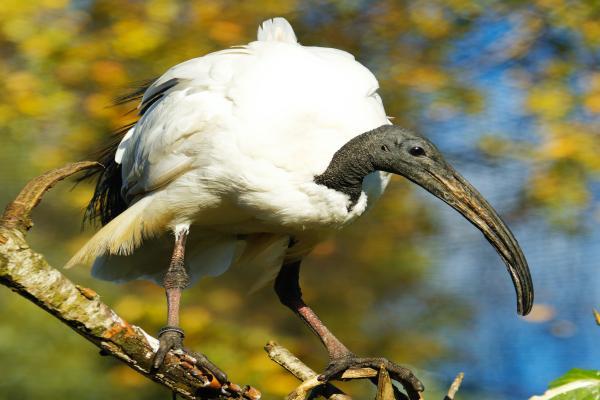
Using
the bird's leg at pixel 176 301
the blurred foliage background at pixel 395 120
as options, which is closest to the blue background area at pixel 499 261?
the blurred foliage background at pixel 395 120

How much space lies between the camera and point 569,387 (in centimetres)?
163

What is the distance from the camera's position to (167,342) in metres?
2.91

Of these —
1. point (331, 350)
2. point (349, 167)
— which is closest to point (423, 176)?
point (349, 167)

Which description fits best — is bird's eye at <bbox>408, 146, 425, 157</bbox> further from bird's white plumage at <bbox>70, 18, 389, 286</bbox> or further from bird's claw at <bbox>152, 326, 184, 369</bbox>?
bird's claw at <bbox>152, 326, 184, 369</bbox>

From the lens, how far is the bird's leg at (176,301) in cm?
292

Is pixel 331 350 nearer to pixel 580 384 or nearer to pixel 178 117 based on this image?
pixel 178 117

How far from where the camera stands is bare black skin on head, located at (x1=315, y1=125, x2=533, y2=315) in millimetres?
3061

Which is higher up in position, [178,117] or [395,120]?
[395,120]

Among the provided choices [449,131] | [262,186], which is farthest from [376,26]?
[262,186]

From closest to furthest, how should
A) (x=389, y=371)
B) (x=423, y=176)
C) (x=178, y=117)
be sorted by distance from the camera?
(x=423, y=176) < (x=389, y=371) < (x=178, y=117)

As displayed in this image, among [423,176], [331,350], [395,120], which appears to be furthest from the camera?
[395,120]

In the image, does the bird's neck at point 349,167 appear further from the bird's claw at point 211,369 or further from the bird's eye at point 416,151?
the bird's claw at point 211,369

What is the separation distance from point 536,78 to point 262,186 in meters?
2.42

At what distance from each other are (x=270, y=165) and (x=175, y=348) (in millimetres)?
627
